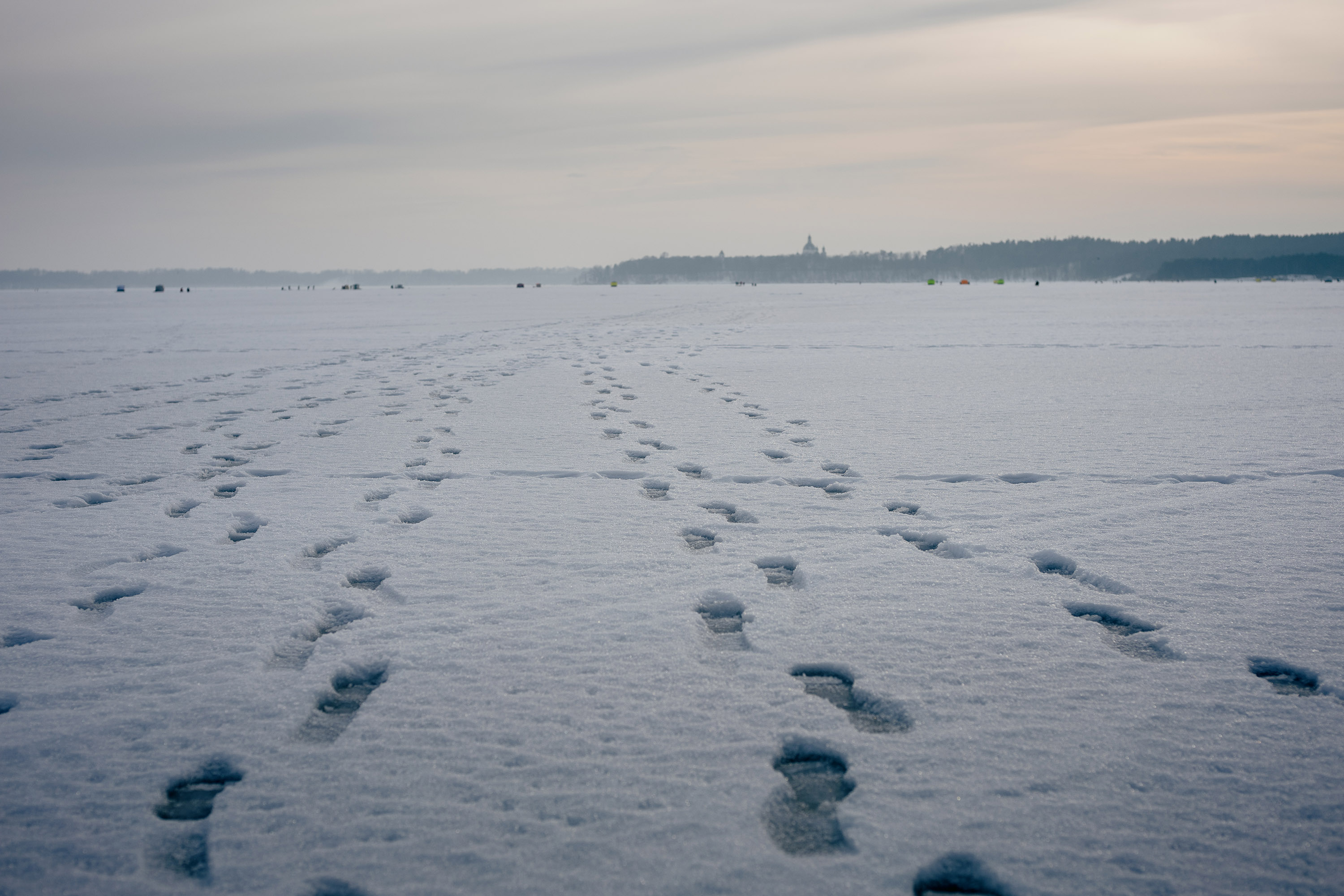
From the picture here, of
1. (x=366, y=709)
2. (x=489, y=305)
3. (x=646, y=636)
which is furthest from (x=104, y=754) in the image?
(x=489, y=305)

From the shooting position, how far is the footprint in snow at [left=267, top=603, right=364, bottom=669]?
87.7 inches

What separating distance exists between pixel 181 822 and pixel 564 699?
0.85m

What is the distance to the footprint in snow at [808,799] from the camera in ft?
4.96

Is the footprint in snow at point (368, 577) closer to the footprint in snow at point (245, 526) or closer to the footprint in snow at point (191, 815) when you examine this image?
the footprint in snow at point (245, 526)

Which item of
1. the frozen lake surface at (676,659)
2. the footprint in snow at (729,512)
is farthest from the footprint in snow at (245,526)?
the footprint in snow at (729,512)

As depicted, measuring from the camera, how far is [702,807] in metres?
1.60

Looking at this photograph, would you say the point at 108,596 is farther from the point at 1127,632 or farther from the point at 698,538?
the point at 1127,632

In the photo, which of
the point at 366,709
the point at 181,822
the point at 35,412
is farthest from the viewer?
the point at 35,412

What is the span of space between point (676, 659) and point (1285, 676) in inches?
66.6

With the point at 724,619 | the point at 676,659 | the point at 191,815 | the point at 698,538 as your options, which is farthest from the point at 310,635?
the point at 698,538

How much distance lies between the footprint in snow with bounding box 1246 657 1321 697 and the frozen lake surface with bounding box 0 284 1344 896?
0.05ft

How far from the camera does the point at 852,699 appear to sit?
201cm

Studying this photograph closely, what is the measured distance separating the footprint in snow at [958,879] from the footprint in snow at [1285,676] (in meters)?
1.20

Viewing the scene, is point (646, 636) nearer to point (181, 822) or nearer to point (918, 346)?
point (181, 822)
